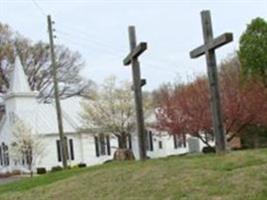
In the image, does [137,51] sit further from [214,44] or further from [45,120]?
[45,120]

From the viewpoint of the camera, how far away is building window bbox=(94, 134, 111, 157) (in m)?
49.7

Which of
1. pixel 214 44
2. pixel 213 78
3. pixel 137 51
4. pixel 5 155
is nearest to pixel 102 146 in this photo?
pixel 5 155

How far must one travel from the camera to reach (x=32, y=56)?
64438 mm

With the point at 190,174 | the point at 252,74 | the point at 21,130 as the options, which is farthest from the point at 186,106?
the point at 190,174

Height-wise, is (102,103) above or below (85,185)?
above

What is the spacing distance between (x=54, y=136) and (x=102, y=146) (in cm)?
389

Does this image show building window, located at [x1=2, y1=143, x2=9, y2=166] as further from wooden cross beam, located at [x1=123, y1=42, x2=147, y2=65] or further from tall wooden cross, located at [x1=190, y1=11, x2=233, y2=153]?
tall wooden cross, located at [x1=190, y1=11, x2=233, y2=153]

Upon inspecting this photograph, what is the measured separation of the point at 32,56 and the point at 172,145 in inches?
738

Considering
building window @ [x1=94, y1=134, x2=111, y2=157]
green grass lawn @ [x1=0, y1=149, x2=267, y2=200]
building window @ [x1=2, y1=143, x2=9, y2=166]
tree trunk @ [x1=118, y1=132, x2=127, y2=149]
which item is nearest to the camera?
green grass lawn @ [x1=0, y1=149, x2=267, y2=200]

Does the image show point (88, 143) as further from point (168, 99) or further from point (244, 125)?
point (244, 125)

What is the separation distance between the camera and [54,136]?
4950cm

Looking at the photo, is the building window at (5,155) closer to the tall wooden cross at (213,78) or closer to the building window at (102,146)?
the building window at (102,146)

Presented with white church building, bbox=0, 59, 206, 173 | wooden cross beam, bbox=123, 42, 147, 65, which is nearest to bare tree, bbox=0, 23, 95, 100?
white church building, bbox=0, 59, 206, 173

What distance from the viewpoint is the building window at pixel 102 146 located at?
49656mm
